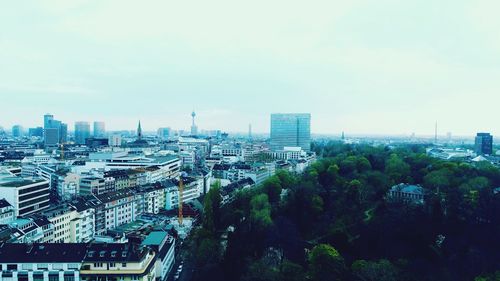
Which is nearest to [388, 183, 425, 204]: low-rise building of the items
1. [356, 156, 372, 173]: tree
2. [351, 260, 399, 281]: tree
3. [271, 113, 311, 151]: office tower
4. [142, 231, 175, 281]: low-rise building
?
[356, 156, 372, 173]: tree

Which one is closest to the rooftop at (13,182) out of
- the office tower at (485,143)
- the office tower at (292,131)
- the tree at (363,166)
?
the tree at (363,166)

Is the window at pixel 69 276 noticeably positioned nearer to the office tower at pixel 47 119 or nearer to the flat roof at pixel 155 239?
the flat roof at pixel 155 239

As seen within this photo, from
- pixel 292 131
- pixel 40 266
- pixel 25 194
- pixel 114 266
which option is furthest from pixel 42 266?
pixel 292 131

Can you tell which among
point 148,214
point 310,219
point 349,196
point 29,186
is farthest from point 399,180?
point 29,186

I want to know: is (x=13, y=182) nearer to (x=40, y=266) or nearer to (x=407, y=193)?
(x=40, y=266)

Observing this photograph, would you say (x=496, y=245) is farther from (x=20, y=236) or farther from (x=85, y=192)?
(x=85, y=192)

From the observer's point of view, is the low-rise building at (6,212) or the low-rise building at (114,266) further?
the low-rise building at (6,212)
